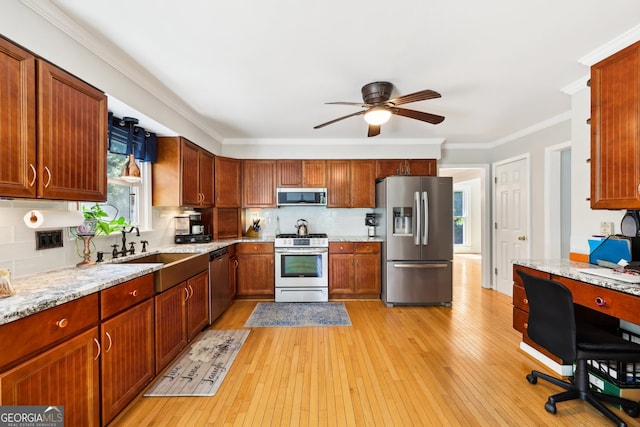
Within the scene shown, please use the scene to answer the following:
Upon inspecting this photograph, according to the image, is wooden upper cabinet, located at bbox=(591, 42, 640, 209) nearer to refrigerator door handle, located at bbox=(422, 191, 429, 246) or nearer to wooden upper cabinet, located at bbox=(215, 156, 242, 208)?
Answer: refrigerator door handle, located at bbox=(422, 191, 429, 246)

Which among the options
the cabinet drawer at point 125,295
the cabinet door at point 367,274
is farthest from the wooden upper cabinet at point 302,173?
the cabinet drawer at point 125,295

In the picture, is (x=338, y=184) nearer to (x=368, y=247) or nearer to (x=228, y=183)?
(x=368, y=247)

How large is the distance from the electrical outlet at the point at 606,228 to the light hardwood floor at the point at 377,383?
1.26 meters

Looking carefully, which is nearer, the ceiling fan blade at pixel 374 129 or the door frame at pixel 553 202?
the ceiling fan blade at pixel 374 129

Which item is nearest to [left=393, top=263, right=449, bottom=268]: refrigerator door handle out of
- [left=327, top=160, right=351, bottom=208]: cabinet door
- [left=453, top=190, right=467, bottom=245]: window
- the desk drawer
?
[left=327, top=160, right=351, bottom=208]: cabinet door

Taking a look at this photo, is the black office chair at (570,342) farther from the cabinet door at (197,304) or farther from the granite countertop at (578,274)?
the cabinet door at (197,304)

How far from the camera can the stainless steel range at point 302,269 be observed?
4016mm

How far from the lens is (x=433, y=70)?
7.45 feet

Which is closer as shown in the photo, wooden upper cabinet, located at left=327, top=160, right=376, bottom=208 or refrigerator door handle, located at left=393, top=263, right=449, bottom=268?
refrigerator door handle, located at left=393, top=263, right=449, bottom=268

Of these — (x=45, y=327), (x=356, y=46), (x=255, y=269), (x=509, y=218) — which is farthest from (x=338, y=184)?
(x=45, y=327)

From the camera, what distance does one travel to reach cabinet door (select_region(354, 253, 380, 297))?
4.09m

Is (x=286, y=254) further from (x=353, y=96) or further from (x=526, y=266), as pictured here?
(x=526, y=266)

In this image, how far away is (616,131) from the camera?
1889mm

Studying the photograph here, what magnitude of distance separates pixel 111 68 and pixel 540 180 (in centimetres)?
486
